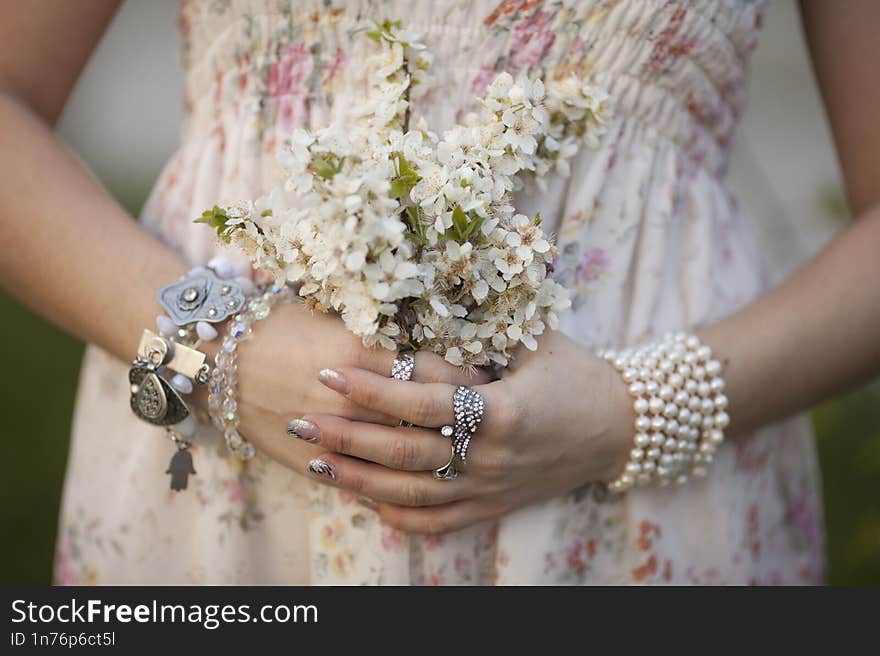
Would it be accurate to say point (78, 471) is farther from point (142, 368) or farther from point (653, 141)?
point (653, 141)

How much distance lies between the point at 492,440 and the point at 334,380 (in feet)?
0.79

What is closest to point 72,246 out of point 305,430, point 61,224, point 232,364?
point 61,224

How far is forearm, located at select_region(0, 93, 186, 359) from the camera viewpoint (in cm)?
118

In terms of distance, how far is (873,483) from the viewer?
323 cm

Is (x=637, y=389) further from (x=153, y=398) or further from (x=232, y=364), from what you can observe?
(x=153, y=398)

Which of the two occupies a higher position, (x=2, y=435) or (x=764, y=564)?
(x=2, y=435)

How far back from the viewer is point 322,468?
1094 mm

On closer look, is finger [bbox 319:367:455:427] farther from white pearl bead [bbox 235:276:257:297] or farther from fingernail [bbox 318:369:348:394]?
white pearl bead [bbox 235:276:257:297]

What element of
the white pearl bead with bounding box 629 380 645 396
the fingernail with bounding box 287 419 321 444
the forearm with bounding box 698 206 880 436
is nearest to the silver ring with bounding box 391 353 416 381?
the fingernail with bounding box 287 419 321 444

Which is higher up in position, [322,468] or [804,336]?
[804,336]

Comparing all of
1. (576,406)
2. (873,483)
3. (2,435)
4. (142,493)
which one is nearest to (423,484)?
(576,406)

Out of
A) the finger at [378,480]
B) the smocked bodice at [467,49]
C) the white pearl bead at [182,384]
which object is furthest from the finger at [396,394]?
the smocked bodice at [467,49]

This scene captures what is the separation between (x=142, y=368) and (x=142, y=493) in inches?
13.1

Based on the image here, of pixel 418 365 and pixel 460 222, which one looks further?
pixel 418 365
